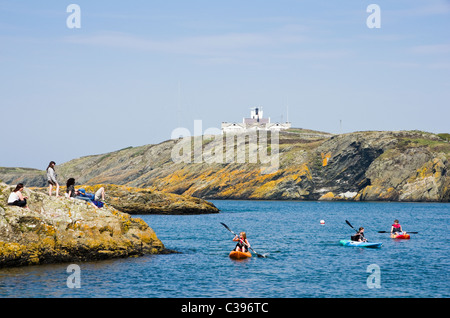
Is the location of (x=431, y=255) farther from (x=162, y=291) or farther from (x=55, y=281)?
(x=55, y=281)

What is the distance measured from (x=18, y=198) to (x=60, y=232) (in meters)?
3.57

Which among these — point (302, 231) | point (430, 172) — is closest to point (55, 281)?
point (302, 231)

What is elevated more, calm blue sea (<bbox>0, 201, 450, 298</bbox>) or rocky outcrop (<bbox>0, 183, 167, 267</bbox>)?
rocky outcrop (<bbox>0, 183, 167, 267</bbox>)

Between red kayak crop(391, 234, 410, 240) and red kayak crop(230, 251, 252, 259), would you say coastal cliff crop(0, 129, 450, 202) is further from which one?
red kayak crop(230, 251, 252, 259)

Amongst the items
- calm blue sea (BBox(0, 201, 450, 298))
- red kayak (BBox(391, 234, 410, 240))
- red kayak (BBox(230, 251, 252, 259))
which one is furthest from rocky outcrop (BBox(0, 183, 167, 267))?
red kayak (BBox(391, 234, 410, 240))

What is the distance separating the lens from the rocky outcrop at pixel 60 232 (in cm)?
3744

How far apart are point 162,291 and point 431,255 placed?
2764 cm

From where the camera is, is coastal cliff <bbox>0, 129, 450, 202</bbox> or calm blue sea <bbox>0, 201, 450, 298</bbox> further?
coastal cliff <bbox>0, 129, 450, 202</bbox>

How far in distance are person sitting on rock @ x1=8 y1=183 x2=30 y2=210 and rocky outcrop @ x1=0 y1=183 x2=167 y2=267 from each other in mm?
408

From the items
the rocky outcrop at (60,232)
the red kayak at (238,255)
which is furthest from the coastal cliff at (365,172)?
the rocky outcrop at (60,232)

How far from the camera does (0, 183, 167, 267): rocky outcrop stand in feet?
123

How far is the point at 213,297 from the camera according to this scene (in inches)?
1256

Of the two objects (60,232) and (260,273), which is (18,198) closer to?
(60,232)

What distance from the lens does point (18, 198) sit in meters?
38.5
